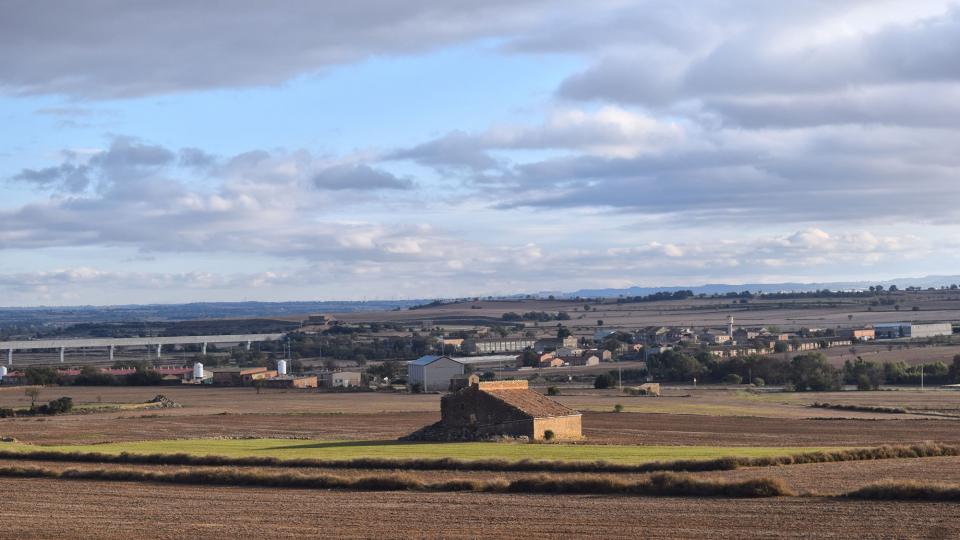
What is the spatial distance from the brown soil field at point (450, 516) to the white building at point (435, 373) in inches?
2629

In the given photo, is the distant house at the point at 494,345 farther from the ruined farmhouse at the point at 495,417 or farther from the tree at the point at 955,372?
the ruined farmhouse at the point at 495,417

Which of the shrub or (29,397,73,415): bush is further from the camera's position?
the shrub

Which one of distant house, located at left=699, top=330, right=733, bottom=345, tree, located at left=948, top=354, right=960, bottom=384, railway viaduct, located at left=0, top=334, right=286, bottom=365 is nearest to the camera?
tree, located at left=948, top=354, right=960, bottom=384

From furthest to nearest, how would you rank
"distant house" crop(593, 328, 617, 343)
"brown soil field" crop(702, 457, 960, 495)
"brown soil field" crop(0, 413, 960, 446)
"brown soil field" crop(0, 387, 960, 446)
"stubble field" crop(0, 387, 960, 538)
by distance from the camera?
"distant house" crop(593, 328, 617, 343) → "brown soil field" crop(0, 387, 960, 446) → "brown soil field" crop(0, 413, 960, 446) → "brown soil field" crop(702, 457, 960, 495) → "stubble field" crop(0, 387, 960, 538)

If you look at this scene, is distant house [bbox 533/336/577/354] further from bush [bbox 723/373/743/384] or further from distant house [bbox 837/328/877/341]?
bush [bbox 723/373/743/384]

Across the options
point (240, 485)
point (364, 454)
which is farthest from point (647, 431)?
point (240, 485)

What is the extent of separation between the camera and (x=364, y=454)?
38344mm

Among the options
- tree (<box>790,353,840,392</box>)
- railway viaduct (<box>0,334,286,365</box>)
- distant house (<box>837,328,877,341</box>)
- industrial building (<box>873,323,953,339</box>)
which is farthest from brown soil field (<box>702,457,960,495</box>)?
railway viaduct (<box>0,334,286,365</box>)

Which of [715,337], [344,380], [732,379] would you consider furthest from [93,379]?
[715,337]

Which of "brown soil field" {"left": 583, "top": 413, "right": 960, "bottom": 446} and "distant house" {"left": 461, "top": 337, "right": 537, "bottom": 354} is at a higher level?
"distant house" {"left": 461, "top": 337, "right": 537, "bottom": 354}

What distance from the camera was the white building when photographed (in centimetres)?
9619

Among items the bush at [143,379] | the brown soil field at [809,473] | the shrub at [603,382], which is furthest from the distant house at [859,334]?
the brown soil field at [809,473]

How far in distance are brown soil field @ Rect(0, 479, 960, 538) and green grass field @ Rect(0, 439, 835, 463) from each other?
7916 millimetres

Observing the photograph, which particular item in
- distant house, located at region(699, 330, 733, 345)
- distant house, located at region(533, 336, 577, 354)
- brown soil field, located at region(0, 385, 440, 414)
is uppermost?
distant house, located at region(699, 330, 733, 345)
